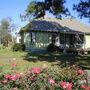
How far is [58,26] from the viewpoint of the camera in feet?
122

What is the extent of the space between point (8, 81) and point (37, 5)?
1713cm

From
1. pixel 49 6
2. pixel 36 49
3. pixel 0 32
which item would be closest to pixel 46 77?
pixel 49 6

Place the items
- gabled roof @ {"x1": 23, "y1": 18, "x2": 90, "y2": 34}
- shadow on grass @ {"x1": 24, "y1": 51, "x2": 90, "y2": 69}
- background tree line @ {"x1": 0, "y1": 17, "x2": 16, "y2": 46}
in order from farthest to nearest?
background tree line @ {"x1": 0, "y1": 17, "x2": 16, "y2": 46} → gabled roof @ {"x1": 23, "y1": 18, "x2": 90, "y2": 34} → shadow on grass @ {"x1": 24, "y1": 51, "x2": 90, "y2": 69}

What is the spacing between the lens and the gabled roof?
116 ft

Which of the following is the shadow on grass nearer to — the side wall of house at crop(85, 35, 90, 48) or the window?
the window

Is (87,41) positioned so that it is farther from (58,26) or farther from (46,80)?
(46,80)

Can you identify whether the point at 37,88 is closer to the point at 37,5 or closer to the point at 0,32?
the point at 37,5

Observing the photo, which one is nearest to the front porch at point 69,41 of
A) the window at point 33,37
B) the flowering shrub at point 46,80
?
the window at point 33,37

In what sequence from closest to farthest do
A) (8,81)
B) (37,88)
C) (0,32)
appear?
(37,88)
(8,81)
(0,32)

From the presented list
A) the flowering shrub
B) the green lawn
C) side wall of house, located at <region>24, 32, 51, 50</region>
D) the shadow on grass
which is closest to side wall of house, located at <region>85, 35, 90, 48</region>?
Answer: side wall of house, located at <region>24, 32, 51, 50</region>

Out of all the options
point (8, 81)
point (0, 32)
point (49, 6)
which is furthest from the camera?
point (0, 32)

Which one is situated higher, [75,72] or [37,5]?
[37,5]

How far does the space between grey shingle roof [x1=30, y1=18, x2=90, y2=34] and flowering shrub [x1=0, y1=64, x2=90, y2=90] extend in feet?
93.9

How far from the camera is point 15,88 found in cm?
509
